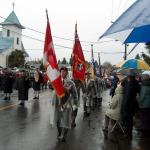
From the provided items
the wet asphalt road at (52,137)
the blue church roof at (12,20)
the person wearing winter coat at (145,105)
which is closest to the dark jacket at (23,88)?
the wet asphalt road at (52,137)

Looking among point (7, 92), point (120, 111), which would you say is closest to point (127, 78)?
point (120, 111)

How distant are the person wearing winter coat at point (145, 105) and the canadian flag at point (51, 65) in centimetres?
268

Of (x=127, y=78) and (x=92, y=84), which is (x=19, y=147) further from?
(x=92, y=84)

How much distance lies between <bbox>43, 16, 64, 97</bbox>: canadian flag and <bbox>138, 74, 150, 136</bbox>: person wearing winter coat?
268 cm

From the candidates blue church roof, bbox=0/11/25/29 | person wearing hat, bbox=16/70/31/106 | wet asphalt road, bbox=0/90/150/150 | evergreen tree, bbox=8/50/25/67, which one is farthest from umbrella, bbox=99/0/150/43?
blue church roof, bbox=0/11/25/29

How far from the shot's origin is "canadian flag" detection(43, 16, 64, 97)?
29.3 feet

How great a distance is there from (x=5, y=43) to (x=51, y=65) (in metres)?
77.4

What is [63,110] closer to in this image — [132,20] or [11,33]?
[132,20]

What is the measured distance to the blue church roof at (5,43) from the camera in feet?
268

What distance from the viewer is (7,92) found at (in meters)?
21.4

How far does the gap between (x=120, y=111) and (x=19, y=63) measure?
56.1m

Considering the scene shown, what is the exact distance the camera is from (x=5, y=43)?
278ft

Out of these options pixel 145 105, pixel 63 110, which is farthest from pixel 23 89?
pixel 63 110

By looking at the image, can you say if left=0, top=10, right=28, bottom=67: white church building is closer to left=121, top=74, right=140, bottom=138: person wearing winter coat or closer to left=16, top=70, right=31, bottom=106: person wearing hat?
left=16, top=70, right=31, bottom=106: person wearing hat
